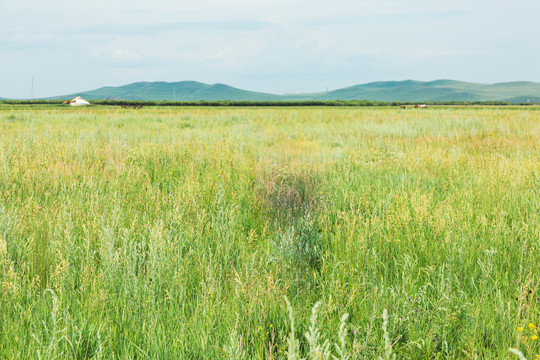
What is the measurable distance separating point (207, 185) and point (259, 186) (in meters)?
0.73

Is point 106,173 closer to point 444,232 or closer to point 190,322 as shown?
point 190,322

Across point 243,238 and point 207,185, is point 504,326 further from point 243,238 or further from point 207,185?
point 207,185

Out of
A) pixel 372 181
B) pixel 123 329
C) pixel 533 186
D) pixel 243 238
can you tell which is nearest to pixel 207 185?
pixel 243 238

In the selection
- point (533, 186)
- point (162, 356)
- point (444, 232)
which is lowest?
point (162, 356)

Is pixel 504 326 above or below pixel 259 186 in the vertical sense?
below

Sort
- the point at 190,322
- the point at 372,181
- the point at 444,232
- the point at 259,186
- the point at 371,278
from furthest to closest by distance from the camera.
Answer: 1. the point at 372,181
2. the point at 259,186
3. the point at 444,232
4. the point at 371,278
5. the point at 190,322

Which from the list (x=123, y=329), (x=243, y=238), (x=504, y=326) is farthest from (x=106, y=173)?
(x=504, y=326)

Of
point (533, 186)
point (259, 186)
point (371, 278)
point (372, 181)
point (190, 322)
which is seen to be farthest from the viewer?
point (372, 181)

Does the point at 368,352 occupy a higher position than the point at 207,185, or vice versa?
the point at 207,185

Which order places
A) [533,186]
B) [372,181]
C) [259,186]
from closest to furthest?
[533,186]
[259,186]
[372,181]

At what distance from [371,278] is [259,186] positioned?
2.40 m

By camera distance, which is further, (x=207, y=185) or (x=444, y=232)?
(x=207, y=185)

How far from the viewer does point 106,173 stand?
5.29 m

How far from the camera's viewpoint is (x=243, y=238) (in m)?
3.27
